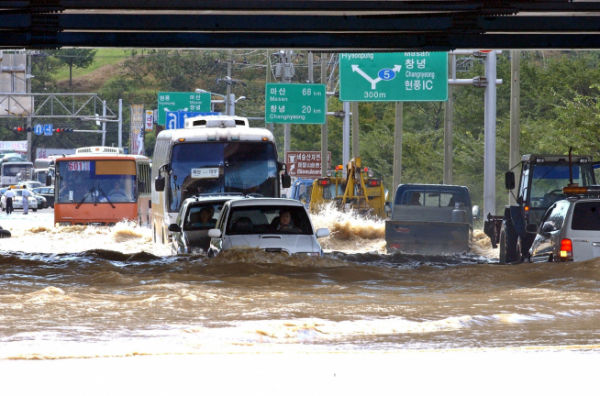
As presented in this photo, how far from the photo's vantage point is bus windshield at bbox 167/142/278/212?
2239 cm

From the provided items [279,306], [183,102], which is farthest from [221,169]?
[183,102]

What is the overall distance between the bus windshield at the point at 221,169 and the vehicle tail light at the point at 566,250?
9020 millimetres

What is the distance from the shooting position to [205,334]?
33.2 feet

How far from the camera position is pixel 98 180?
30.6m

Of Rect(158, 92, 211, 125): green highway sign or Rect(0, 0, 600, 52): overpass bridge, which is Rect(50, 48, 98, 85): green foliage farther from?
Rect(0, 0, 600, 52): overpass bridge

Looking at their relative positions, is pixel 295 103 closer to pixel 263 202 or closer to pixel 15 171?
pixel 263 202

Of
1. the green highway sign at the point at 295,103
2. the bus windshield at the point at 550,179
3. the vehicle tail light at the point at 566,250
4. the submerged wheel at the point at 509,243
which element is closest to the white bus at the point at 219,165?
the submerged wheel at the point at 509,243

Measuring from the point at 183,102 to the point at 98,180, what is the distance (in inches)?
1113

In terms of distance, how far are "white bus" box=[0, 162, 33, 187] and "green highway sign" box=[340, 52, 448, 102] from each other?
2346 inches

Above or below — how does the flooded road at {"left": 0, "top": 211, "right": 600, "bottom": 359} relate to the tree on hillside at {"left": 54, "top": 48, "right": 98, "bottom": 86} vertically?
below

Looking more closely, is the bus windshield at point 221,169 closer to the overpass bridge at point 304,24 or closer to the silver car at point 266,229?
the overpass bridge at point 304,24

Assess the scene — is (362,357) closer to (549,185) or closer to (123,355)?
(123,355)

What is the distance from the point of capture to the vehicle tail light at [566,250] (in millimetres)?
14406

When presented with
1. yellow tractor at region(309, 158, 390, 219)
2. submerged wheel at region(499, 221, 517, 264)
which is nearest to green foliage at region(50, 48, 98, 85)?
A: yellow tractor at region(309, 158, 390, 219)
